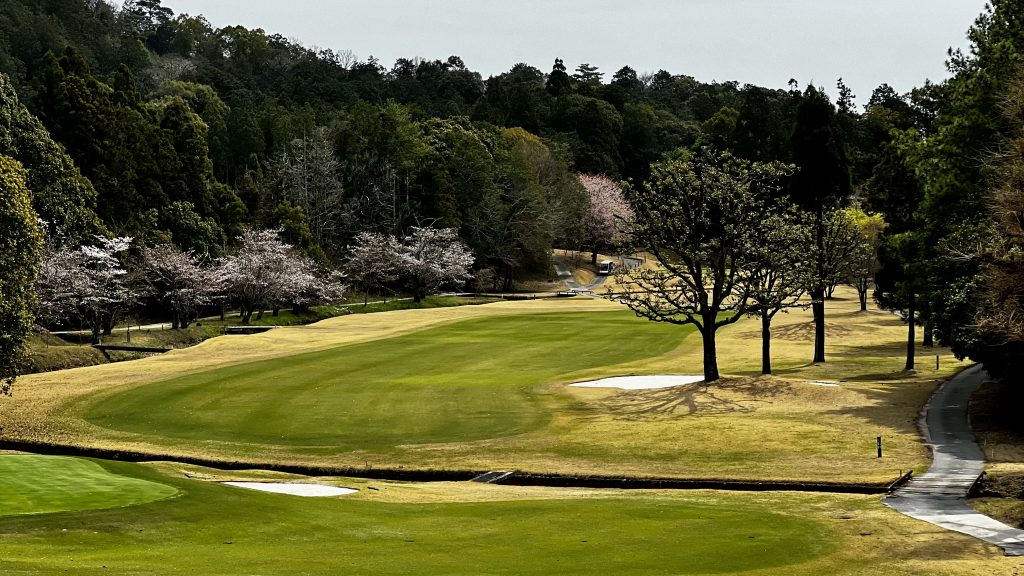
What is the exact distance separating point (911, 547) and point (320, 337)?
5387cm

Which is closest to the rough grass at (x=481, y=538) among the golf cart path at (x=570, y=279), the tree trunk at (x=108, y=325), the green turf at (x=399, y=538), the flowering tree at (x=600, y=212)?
the green turf at (x=399, y=538)

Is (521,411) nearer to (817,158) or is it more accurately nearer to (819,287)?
(819,287)

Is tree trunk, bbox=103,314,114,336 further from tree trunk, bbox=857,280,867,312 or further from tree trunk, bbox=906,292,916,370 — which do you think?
tree trunk, bbox=857,280,867,312

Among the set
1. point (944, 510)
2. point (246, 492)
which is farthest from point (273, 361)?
point (944, 510)

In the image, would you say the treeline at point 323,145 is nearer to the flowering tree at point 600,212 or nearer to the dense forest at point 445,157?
the dense forest at point 445,157

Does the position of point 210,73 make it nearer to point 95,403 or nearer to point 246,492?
point 95,403

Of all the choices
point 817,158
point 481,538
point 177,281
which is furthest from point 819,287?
point 177,281

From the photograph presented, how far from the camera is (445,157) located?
124 m

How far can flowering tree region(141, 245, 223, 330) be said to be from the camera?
71375 mm

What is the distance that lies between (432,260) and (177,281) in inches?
1504

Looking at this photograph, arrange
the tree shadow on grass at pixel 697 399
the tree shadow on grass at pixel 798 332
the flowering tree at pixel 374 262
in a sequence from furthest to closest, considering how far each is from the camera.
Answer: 1. the flowering tree at pixel 374 262
2. the tree shadow on grass at pixel 798 332
3. the tree shadow on grass at pixel 697 399

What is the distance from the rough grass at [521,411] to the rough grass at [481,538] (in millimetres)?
6875

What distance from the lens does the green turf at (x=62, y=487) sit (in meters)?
18.2

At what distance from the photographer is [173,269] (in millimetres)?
71562
